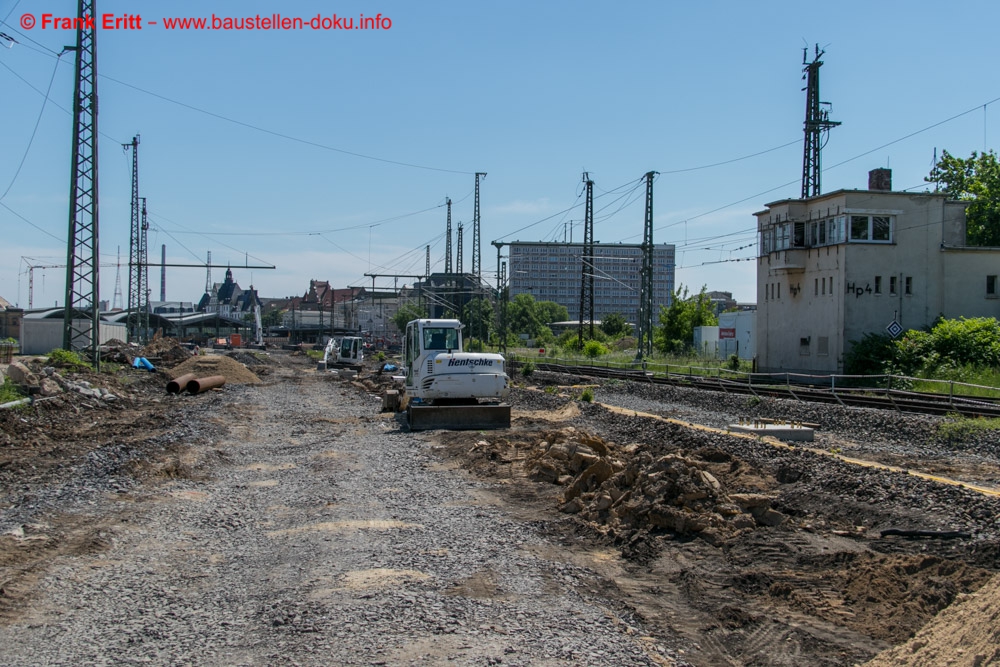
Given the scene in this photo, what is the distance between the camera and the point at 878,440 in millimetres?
18766

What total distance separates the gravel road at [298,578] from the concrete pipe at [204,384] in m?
23.0

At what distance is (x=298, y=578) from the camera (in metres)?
7.93

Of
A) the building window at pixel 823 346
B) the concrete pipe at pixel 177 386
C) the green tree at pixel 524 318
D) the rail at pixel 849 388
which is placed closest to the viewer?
the rail at pixel 849 388

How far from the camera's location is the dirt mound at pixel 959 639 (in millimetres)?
5238

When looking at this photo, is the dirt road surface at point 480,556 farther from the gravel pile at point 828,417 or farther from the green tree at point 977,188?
the green tree at point 977,188

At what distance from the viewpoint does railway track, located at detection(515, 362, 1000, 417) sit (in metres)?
21.6

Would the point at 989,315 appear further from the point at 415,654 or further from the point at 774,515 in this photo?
the point at 415,654

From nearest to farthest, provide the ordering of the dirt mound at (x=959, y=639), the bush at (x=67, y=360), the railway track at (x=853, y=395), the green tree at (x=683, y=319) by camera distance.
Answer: the dirt mound at (x=959, y=639)
the railway track at (x=853, y=395)
the bush at (x=67, y=360)
the green tree at (x=683, y=319)

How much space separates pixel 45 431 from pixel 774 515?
57.8ft

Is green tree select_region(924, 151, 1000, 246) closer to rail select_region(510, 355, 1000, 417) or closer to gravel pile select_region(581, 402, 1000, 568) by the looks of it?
rail select_region(510, 355, 1000, 417)

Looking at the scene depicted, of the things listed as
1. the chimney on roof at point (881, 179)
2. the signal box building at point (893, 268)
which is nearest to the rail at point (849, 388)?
the signal box building at point (893, 268)

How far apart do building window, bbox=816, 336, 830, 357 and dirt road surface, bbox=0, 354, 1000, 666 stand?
2597 cm

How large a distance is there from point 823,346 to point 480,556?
36260 millimetres

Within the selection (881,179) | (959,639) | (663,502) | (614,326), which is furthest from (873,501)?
(614,326)
